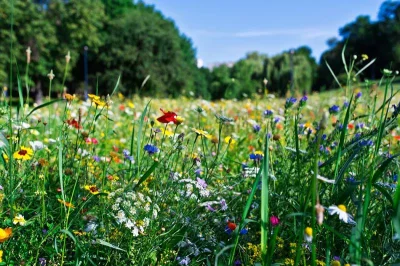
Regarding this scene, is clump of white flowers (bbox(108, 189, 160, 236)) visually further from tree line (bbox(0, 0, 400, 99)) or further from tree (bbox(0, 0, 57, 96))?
tree (bbox(0, 0, 57, 96))

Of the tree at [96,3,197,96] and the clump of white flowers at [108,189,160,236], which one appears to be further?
the tree at [96,3,197,96]

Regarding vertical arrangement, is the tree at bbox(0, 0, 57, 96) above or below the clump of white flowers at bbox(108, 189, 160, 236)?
above

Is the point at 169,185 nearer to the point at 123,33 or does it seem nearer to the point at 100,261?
the point at 100,261

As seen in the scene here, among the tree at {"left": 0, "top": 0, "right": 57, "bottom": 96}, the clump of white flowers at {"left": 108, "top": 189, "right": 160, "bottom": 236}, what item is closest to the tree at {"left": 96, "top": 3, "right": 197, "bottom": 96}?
the tree at {"left": 0, "top": 0, "right": 57, "bottom": 96}

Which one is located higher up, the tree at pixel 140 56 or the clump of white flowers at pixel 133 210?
the tree at pixel 140 56

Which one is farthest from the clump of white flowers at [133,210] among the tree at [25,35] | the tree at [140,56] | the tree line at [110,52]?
the tree at [140,56]

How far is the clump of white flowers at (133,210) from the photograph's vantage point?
147 centimetres

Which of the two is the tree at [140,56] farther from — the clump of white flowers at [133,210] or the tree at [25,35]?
the clump of white flowers at [133,210]

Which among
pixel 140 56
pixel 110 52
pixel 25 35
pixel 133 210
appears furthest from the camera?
pixel 140 56

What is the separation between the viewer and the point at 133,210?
5.04 ft

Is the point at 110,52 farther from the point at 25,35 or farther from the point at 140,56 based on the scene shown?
the point at 25,35

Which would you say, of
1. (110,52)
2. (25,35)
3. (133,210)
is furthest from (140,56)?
(133,210)

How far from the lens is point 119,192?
5.29 feet

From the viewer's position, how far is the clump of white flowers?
4.82 feet
